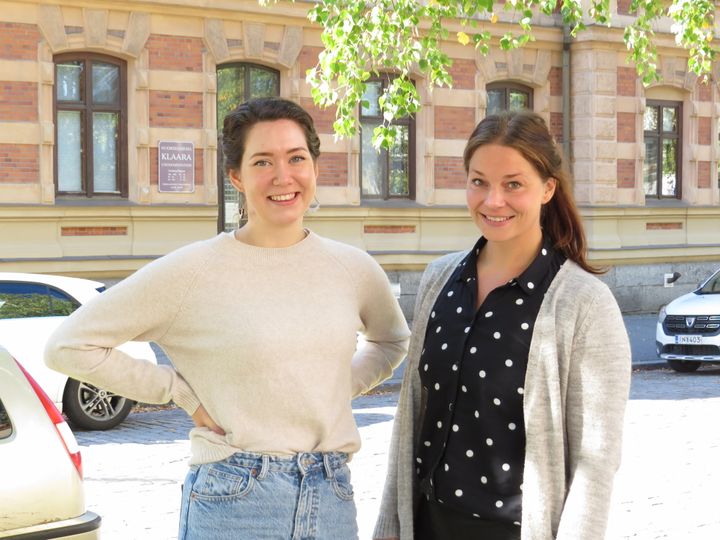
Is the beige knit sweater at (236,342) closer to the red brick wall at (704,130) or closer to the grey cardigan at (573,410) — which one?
the grey cardigan at (573,410)

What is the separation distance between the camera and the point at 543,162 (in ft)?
11.0

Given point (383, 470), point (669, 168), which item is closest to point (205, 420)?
point (383, 470)

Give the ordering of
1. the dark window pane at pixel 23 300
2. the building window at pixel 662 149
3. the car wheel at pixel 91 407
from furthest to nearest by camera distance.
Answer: the building window at pixel 662 149
the car wheel at pixel 91 407
the dark window pane at pixel 23 300

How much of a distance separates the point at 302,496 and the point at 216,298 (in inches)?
22.5

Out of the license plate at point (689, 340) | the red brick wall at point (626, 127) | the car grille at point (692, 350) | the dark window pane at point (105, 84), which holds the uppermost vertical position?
the dark window pane at point (105, 84)

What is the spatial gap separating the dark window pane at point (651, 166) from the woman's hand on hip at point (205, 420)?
76.9 ft

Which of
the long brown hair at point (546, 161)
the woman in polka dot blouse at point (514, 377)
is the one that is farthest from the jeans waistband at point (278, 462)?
the long brown hair at point (546, 161)

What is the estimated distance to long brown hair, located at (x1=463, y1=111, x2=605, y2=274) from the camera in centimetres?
334

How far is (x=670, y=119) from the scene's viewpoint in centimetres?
2609

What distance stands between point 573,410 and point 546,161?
2.23ft

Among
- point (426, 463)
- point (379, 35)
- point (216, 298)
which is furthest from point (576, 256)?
point (379, 35)

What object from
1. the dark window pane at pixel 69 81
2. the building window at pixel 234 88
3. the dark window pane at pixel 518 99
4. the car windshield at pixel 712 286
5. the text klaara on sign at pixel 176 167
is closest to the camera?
the car windshield at pixel 712 286

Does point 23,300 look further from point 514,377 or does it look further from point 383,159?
point 383,159

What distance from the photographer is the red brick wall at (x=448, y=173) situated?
74.1ft
